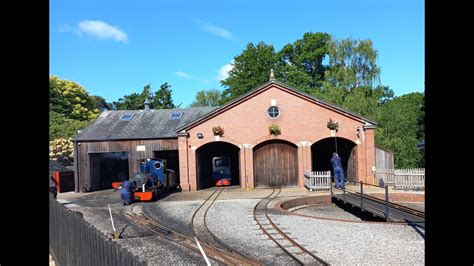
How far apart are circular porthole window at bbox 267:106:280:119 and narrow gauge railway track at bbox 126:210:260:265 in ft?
37.8

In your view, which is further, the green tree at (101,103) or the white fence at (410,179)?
the green tree at (101,103)

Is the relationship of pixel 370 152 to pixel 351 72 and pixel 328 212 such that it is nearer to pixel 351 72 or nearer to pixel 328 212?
pixel 328 212

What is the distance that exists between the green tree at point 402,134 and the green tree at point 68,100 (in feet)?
128

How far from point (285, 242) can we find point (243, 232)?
1831 mm

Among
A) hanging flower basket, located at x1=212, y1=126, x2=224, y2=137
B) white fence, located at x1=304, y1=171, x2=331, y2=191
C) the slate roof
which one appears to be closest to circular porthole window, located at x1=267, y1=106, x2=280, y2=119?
hanging flower basket, located at x1=212, y1=126, x2=224, y2=137

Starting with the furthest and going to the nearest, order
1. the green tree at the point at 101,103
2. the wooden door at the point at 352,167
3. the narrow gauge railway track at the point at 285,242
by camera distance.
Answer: the green tree at the point at 101,103 → the wooden door at the point at 352,167 → the narrow gauge railway track at the point at 285,242

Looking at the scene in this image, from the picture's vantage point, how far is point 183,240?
10469 mm

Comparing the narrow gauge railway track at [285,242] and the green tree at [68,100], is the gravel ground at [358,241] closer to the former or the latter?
the narrow gauge railway track at [285,242]

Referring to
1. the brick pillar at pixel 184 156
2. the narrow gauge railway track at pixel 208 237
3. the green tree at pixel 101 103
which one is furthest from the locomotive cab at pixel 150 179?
the green tree at pixel 101 103

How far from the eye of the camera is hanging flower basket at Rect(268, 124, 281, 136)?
77.5 feet

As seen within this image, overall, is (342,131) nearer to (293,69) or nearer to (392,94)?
(293,69)

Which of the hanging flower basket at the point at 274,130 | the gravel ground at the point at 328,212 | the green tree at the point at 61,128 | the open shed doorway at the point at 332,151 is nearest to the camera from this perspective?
the gravel ground at the point at 328,212

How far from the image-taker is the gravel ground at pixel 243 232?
28.5 feet

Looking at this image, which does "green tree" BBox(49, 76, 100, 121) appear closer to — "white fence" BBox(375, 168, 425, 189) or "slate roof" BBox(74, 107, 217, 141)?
"slate roof" BBox(74, 107, 217, 141)
